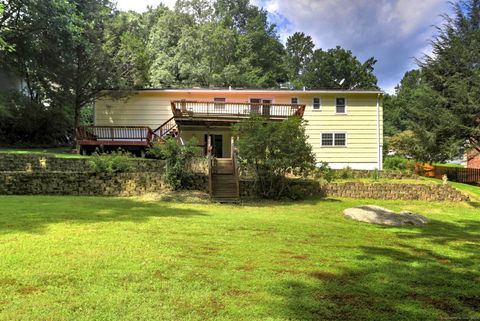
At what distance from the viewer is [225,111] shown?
77.0 feet

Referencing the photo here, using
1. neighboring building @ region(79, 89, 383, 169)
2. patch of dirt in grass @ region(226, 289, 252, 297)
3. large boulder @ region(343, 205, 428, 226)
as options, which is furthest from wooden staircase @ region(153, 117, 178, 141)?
patch of dirt in grass @ region(226, 289, 252, 297)

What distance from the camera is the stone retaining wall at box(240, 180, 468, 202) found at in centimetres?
1861

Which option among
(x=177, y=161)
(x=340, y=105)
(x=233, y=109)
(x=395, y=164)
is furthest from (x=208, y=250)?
(x=395, y=164)

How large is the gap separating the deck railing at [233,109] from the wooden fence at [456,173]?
1451 cm

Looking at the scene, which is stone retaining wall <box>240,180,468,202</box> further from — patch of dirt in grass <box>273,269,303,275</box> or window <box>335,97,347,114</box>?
patch of dirt in grass <box>273,269,303,275</box>

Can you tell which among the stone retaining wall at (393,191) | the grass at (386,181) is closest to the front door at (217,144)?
the grass at (386,181)

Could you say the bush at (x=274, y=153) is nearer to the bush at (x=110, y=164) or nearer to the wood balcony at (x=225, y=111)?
the wood balcony at (x=225, y=111)

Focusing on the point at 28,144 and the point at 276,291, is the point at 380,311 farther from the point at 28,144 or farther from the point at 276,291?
the point at 28,144

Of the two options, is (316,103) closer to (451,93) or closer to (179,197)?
(451,93)

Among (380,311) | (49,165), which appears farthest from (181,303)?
(49,165)

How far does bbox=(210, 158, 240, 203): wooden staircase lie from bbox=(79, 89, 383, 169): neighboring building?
6.27 metres

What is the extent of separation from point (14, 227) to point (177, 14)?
42.0m

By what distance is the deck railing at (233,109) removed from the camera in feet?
71.8

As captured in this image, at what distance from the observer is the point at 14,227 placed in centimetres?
726
